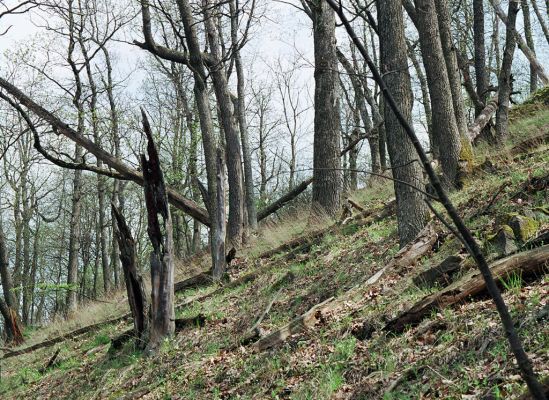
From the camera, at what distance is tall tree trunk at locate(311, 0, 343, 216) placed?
46.6ft

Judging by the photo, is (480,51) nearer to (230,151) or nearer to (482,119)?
(482,119)

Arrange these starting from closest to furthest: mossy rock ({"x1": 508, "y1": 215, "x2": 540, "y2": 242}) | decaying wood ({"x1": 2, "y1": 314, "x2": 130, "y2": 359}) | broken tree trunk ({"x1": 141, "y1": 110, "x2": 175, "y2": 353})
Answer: mossy rock ({"x1": 508, "y1": 215, "x2": 540, "y2": 242}) < broken tree trunk ({"x1": 141, "y1": 110, "x2": 175, "y2": 353}) < decaying wood ({"x1": 2, "y1": 314, "x2": 130, "y2": 359})

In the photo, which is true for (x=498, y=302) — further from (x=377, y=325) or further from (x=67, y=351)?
(x=67, y=351)

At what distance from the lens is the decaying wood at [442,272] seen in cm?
601

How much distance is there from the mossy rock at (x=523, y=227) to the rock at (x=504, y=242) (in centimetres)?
5

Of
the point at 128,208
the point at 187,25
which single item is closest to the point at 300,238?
the point at 187,25

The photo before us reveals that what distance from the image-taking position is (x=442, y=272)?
6.07m

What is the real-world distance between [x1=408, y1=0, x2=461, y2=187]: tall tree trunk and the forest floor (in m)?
0.58

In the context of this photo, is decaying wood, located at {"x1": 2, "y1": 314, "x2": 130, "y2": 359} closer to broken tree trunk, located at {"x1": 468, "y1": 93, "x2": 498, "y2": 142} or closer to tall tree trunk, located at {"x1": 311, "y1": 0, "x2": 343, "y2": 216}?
tall tree trunk, located at {"x1": 311, "y1": 0, "x2": 343, "y2": 216}

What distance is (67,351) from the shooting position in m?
11.6

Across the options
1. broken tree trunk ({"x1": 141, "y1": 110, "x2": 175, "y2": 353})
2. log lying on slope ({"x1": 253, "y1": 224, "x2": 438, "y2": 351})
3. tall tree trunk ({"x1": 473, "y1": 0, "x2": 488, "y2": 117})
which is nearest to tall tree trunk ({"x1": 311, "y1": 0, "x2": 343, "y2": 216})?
tall tree trunk ({"x1": 473, "y1": 0, "x2": 488, "y2": 117})

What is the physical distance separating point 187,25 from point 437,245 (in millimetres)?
9045

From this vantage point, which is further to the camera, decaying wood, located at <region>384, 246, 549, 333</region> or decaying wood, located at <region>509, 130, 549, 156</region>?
decaying wood, located at <region>509, 130, 549, 156</region>

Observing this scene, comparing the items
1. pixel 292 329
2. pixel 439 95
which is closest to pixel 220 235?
pixel 439 95
